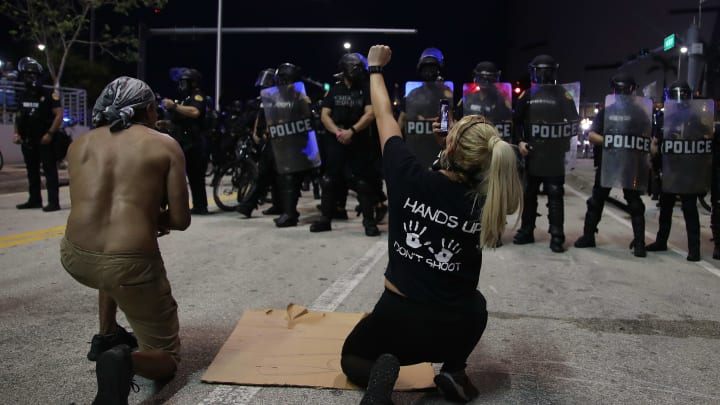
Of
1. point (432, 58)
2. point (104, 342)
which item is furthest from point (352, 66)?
point (104, 342)

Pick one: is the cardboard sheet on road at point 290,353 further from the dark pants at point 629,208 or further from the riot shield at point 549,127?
the dark pants at point 629,208

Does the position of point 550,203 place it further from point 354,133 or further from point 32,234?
point 32,234

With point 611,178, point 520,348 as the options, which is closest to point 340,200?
point 611,178

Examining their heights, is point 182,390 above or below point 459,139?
below

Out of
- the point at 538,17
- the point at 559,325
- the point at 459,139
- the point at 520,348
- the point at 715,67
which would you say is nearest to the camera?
the point at 459,139

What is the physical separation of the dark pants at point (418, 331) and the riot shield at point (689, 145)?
5.33m

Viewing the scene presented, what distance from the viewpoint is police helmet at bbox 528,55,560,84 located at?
8.00 metres

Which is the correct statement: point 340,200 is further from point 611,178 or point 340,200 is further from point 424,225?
point 424,225

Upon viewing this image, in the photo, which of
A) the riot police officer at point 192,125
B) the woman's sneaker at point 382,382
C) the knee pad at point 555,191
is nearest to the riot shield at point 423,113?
the knee pad at point 555,191

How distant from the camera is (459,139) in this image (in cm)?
311

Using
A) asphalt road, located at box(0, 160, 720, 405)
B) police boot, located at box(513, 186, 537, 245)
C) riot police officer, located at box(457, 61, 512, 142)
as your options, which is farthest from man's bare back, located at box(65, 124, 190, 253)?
police boot, located at box(513, 186, 537, 245)

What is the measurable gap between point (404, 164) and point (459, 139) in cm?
28

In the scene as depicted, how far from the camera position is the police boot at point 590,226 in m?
8.19

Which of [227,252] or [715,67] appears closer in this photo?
[227,252]
